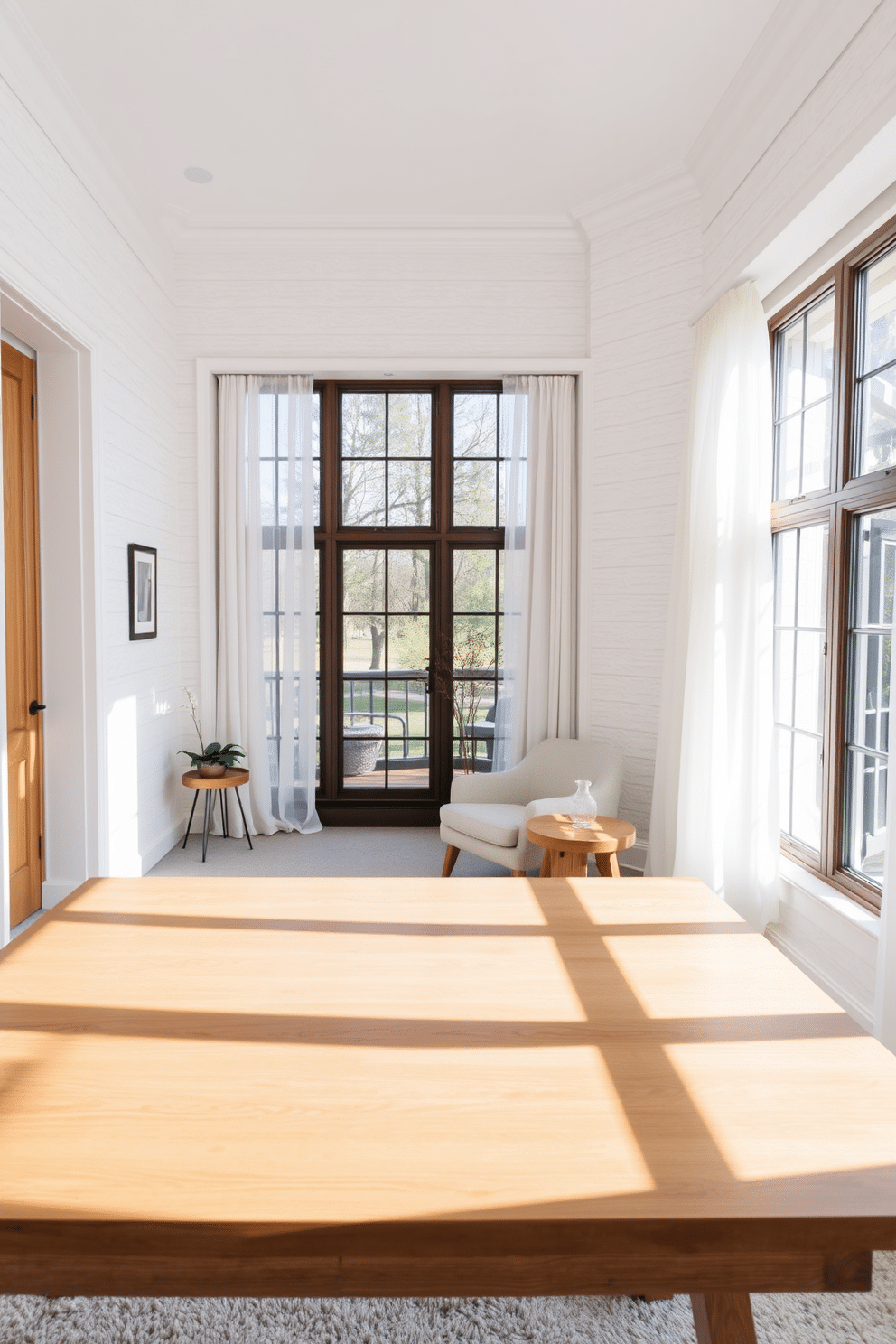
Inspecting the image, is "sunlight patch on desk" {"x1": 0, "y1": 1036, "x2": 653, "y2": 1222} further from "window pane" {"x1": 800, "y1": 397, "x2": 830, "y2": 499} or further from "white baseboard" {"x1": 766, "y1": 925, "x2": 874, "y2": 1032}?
"window pane" {"x1": 800, "y1": 397, "x2": 830, "y2": 499}

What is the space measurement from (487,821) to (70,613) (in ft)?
7.24

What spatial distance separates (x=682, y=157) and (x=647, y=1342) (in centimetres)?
467

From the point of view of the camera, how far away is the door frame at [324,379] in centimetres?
481

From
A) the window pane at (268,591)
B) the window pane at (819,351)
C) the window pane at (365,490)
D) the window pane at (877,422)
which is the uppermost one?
the window pane at (819,351)

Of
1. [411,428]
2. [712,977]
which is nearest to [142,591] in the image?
[411,428]

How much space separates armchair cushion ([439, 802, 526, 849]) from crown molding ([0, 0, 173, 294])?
3.39 meters

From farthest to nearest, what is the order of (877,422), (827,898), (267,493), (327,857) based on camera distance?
1. (267,493)
2. (327,857)
3. (827,898)
4. (877,422)

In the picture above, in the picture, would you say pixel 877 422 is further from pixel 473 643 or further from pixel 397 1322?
pixel 397 1322

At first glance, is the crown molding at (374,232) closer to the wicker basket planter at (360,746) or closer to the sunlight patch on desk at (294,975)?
the wicker basket planter at (360,746)

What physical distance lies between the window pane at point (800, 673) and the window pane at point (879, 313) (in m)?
0.63

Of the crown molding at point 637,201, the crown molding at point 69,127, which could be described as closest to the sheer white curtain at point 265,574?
the crown molding at point 69,127

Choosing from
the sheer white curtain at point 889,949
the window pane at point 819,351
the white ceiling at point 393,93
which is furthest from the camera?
the window pane at point 819,351

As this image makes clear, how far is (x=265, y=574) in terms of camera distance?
16.5 feet

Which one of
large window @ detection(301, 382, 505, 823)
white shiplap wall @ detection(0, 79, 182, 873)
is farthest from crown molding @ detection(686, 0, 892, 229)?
white shiplap wall @ detection(0, 79, 182, 873)
